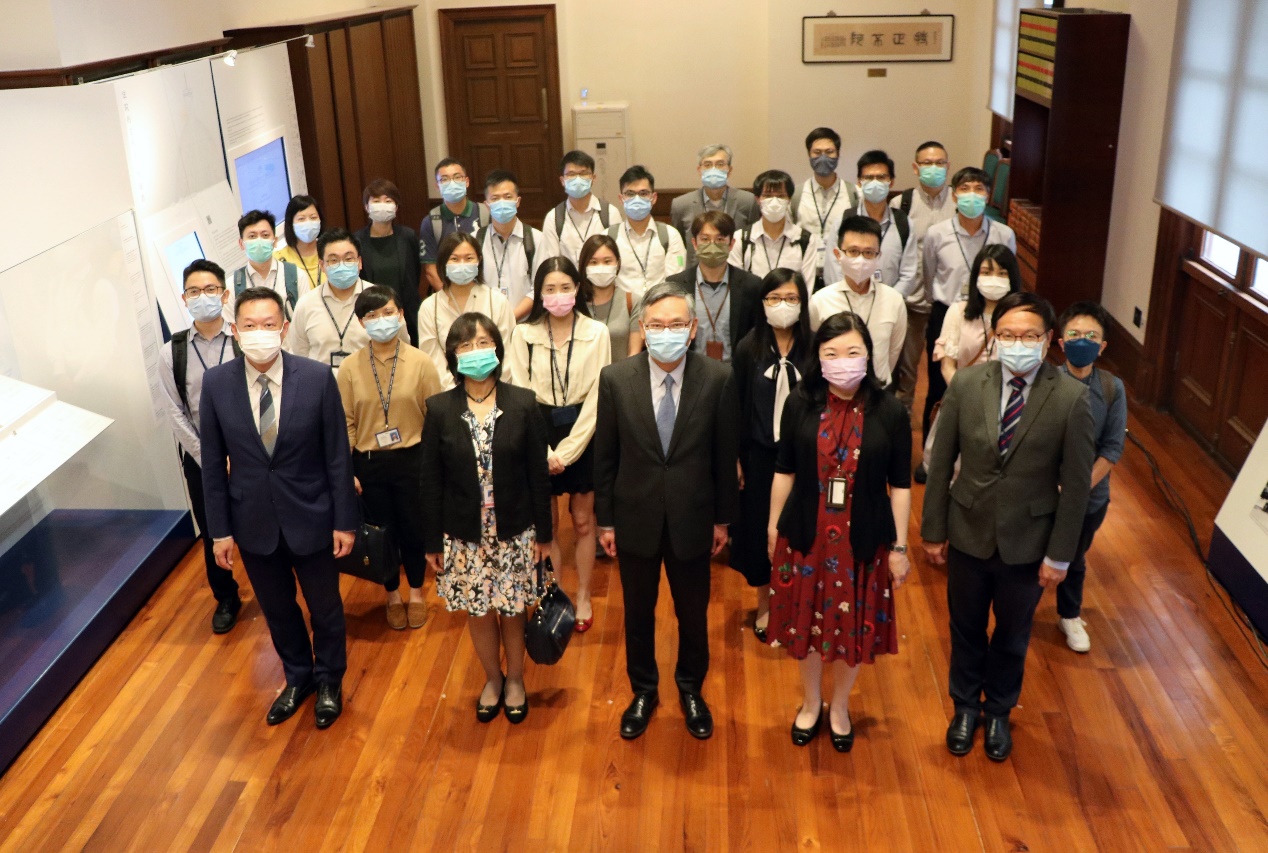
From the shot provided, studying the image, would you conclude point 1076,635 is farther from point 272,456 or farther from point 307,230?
point 307,230

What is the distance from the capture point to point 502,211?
6324 mm

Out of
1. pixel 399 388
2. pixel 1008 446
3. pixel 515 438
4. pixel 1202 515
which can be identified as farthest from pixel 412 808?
pixel 1202 515

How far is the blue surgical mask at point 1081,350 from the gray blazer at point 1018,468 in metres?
0.61

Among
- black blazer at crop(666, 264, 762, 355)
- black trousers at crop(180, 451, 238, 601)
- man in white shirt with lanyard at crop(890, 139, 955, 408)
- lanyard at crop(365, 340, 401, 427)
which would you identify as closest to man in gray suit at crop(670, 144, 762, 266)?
man in white shirt with lanyard at crop(890, 139, 955, 408)

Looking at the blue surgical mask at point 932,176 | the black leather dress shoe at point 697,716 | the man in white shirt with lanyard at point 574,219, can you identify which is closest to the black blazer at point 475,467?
the black leather dress shoe at point 697,716

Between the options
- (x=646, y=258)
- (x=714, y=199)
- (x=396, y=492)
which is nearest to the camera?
(x=396, y=492)

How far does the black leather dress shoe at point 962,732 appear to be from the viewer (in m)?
4.17

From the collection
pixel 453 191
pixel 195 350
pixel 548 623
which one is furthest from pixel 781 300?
pixel 453 191

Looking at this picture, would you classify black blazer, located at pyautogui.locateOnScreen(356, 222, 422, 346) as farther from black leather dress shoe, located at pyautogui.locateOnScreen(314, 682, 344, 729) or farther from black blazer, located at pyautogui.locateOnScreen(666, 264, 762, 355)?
black leather dress shoe, located at pyautogui.locateOnScreen(314, 682, 344, 729)

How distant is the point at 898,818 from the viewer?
12.8ft

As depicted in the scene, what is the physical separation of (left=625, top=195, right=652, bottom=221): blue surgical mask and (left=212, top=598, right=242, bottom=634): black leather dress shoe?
2935 mm

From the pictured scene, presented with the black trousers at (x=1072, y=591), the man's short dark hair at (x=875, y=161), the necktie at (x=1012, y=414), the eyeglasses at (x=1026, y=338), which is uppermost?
the man's short dark hair at (x=875, y=161)

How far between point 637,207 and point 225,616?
3061 mm

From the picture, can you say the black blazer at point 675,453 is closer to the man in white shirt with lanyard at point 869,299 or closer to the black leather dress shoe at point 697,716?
the black leather dress shoe at point 697,716
